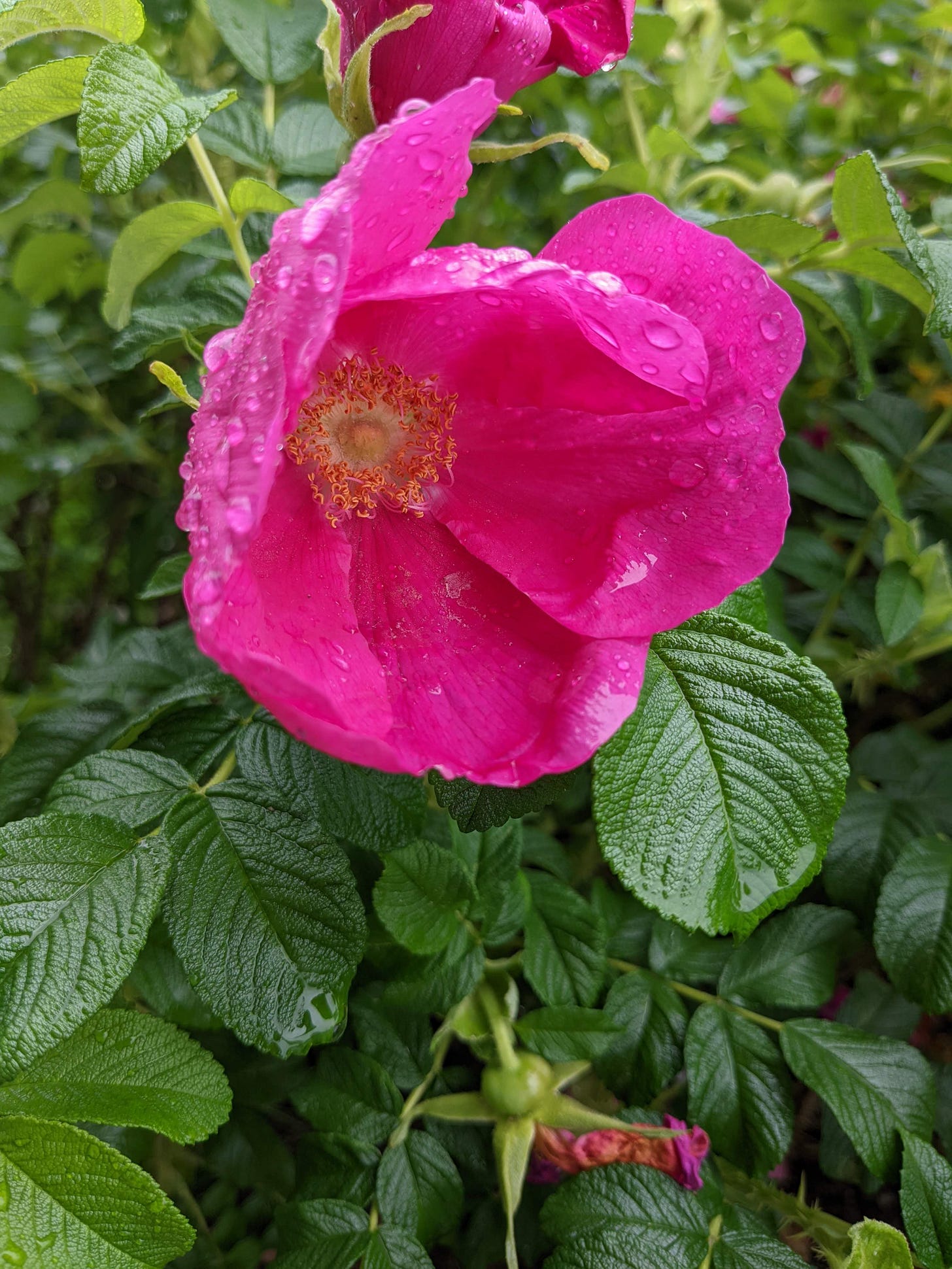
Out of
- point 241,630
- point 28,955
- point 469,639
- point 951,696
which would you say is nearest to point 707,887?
point 469,639

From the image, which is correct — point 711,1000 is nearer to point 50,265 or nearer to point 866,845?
point 866,845

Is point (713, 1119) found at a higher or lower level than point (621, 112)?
lower

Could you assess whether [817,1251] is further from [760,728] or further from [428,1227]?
[760,728]

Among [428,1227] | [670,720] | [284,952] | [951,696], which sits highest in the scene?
[670,720]

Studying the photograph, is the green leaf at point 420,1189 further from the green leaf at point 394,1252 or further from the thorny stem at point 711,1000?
the thorny stem at point 711,1000

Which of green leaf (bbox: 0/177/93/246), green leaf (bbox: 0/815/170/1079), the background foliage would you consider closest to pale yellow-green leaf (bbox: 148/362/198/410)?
the background foliage

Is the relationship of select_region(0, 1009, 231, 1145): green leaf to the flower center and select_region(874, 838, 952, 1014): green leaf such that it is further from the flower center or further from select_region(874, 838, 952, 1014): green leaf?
select_region(874, 838, 952, 1014): green leaf
